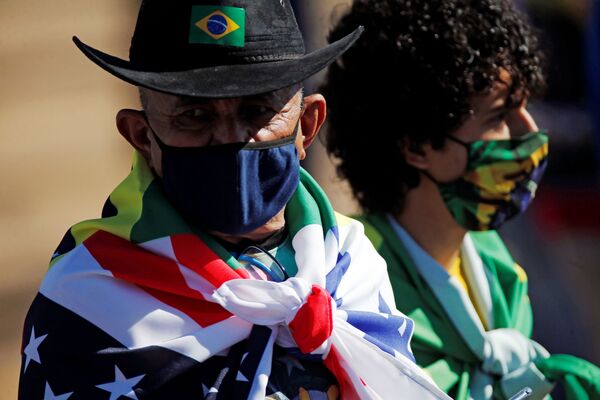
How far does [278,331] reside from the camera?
2.73 metres

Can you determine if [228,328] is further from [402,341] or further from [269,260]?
[402,341]

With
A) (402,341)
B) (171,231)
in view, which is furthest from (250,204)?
(402,341)

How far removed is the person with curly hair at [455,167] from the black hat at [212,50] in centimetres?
143

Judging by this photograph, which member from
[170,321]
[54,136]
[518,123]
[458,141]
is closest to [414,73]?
[458,141]

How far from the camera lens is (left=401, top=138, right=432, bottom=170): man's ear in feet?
13.6

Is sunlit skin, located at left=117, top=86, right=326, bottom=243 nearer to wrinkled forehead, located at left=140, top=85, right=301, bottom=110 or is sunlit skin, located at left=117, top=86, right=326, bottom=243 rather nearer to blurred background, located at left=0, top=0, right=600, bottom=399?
wrinkled forehead, located at left=140, top=85, right=301, bottom=110

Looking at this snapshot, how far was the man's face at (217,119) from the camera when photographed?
267 centimetres

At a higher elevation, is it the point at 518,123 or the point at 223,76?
the point at 223,76

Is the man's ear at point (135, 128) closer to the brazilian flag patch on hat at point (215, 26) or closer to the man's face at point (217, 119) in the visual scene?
the man's face at point (217, 119)

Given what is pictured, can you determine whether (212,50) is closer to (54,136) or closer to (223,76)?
(223,76)

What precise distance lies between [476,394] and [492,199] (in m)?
0.67

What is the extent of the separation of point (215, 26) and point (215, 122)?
0.70ft

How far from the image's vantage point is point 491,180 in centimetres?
409

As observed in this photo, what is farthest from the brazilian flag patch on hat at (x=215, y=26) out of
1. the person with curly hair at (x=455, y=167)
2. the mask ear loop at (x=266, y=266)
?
the person with curly hair at (x=455, y=167)
